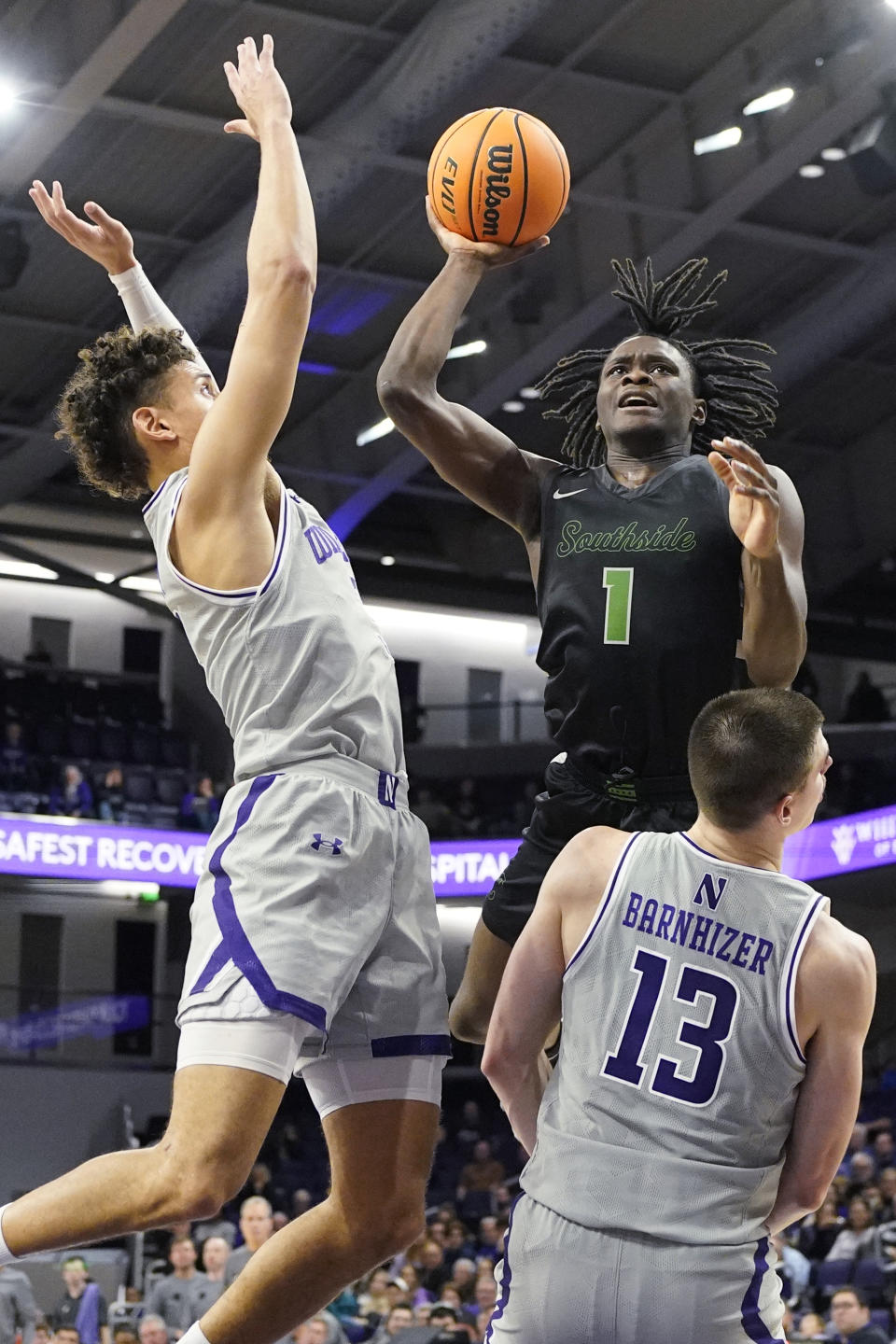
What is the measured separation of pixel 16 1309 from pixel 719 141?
11.3m

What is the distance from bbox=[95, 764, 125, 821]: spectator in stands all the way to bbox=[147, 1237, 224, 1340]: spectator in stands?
8983 millimetres

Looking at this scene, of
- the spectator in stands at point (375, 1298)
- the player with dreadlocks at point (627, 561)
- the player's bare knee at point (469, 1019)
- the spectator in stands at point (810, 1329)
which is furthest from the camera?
the spectator in stands at point (375, 1298)

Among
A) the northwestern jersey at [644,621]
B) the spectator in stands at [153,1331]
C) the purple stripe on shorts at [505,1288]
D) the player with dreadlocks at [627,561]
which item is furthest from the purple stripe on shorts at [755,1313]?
the spectator in stands at [153,1331]

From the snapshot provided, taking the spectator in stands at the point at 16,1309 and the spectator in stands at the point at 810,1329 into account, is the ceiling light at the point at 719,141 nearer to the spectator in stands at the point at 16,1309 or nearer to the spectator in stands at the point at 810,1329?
the spectator in stands at the point at 810,1329

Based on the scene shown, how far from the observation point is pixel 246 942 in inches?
133

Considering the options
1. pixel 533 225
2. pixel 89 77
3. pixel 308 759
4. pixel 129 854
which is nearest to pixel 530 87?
pixel 89 77

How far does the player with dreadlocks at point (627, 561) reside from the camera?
378cm

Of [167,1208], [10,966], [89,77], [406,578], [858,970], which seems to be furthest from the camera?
[406,578]

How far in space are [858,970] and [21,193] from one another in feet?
48.6

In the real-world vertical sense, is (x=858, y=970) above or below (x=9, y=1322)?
above

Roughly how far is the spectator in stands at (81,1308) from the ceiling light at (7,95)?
30.3 feet

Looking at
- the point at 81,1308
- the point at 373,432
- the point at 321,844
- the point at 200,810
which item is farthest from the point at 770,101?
the point at 321,844

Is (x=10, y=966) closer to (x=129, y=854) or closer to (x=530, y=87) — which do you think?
(x=129, y=854)

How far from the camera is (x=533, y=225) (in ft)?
13.3
